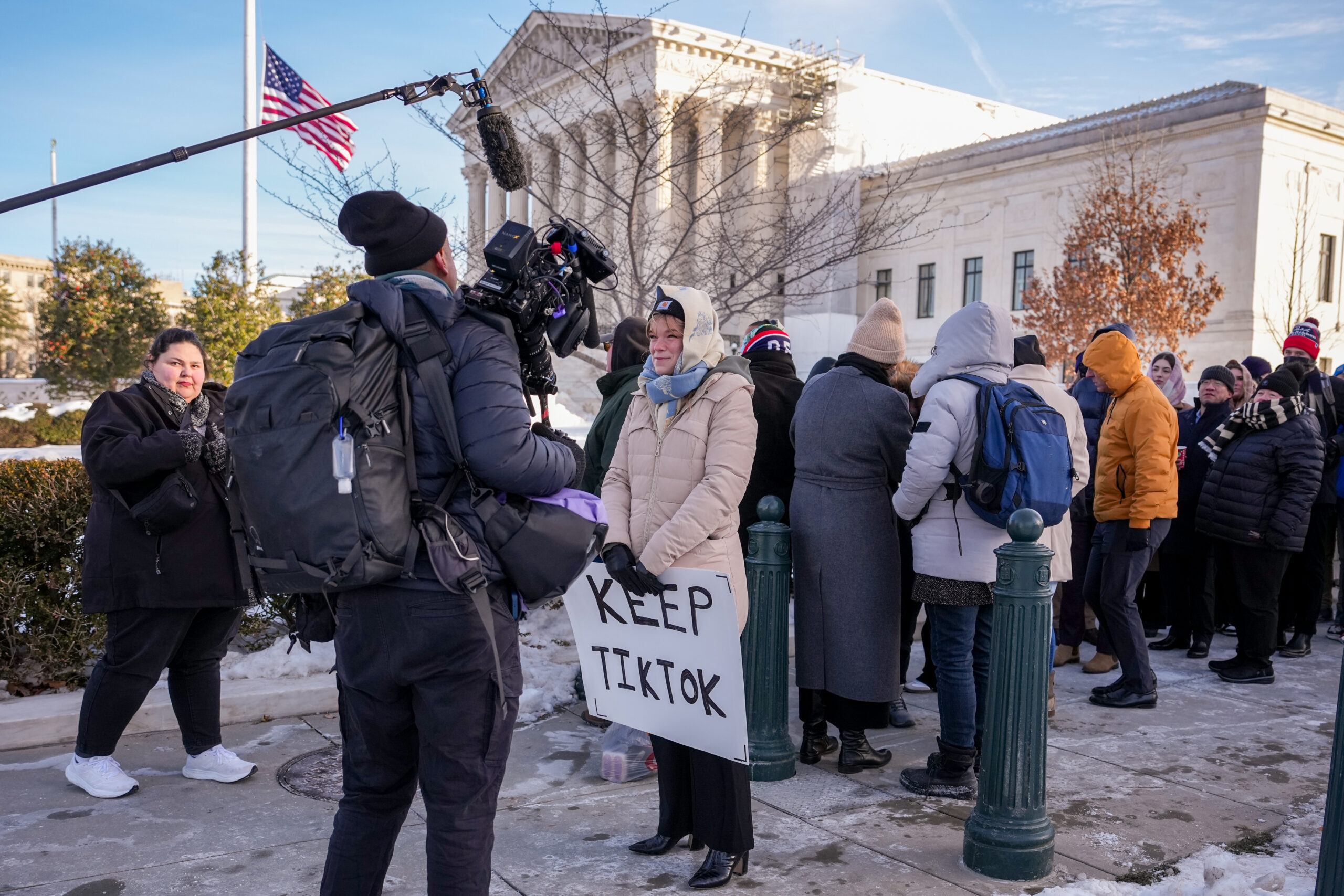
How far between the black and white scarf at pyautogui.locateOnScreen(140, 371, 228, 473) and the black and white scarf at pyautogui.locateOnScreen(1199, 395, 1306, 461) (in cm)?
628

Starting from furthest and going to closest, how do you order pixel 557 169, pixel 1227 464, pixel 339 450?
pixel 557 169, pixel 1227 464, pixel 339 450

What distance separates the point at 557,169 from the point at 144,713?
32.2 feet

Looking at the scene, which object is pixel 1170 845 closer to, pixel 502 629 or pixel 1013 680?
pixel 1013 680

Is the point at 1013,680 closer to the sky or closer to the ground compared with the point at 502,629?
closer to the ground

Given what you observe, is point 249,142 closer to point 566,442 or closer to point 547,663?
point 547,663

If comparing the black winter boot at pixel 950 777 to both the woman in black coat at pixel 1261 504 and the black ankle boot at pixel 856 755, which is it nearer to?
the black ankle boot at pixel 856 755

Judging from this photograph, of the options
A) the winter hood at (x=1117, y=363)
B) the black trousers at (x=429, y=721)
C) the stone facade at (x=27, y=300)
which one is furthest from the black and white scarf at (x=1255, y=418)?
the stone facade at (x=27, y=300)

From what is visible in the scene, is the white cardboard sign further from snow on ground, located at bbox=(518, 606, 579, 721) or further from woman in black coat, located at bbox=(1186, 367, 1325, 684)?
woman in black coat, located at bbox=(1186, 367, 1325, 684)

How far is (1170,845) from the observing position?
13.1 feet

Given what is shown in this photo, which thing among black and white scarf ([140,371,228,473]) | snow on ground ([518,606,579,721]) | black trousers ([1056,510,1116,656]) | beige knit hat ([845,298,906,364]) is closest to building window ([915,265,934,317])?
black trousers ([1056,510,1116,656])

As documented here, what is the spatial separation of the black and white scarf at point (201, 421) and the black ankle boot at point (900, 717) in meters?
3.54

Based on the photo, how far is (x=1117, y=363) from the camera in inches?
239

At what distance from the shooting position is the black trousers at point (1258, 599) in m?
6.64

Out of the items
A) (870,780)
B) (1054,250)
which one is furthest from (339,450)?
(1054,250)
